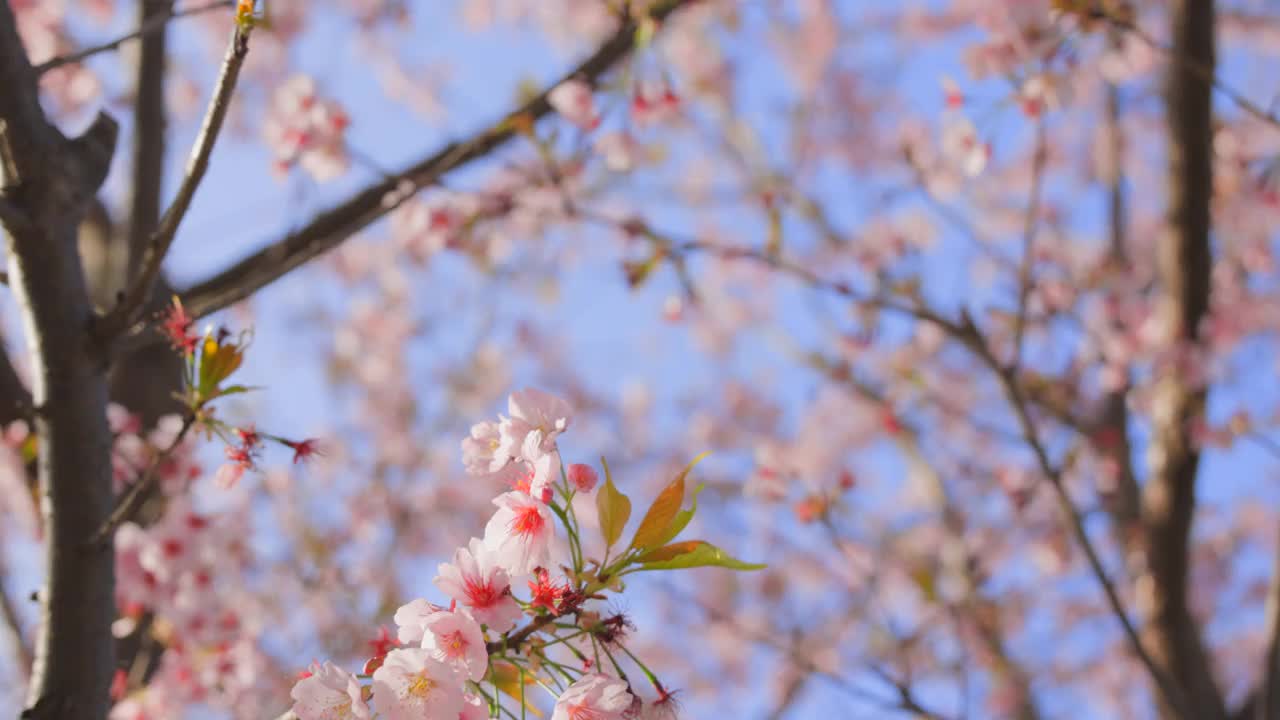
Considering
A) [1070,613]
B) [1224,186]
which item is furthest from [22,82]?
[1070,613]

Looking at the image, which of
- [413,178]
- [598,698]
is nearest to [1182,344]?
[413,178]

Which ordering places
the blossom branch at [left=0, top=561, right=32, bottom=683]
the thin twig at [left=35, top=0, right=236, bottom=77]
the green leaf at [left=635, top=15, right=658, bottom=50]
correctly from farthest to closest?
the blossom branch at [left=0, top=561, right=32, bottom=683] < the green leaf at [left=635, top=15, right=658, bottom=50] < the thin twig at [left=35, top=0, right=236, bottom=77]

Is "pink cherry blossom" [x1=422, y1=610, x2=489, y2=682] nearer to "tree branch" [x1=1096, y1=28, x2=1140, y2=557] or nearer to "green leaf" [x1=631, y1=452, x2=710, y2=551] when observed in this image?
"green leaf" [x1=631, y1=452, x2=710, y2=551]

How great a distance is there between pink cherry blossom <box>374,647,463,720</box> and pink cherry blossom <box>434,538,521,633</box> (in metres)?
0.08

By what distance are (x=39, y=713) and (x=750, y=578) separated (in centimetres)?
533

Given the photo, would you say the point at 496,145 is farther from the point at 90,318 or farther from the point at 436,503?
the point at 436,503

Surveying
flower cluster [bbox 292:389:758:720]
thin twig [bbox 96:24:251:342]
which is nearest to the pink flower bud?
flower cluster [bbox 292:389:758:720]

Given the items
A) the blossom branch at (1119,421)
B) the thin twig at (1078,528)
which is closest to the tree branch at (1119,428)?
the blossom branch at (1119,421)

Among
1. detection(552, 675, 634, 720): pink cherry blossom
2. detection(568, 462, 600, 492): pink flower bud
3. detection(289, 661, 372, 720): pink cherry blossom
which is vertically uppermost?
detection(568, 462, 600, 492): pink flower bud

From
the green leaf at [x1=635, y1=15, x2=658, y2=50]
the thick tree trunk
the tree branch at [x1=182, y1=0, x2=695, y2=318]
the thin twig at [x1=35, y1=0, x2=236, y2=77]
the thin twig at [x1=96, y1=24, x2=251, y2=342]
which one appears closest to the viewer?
the thin twig at [x1=96, y1=24, x2=251, y2=342]

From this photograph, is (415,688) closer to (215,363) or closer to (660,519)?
(660,519)

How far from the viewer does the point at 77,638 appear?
1453mm

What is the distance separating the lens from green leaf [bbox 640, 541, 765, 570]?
1095 mm

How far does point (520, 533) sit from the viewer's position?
1.08m
